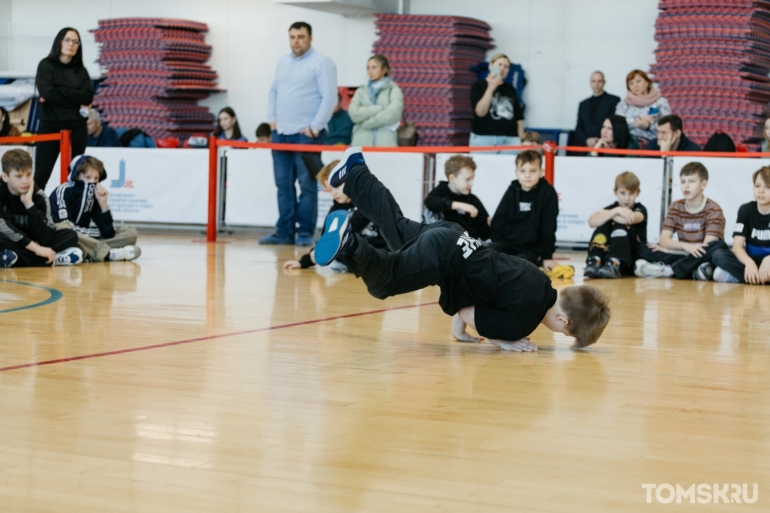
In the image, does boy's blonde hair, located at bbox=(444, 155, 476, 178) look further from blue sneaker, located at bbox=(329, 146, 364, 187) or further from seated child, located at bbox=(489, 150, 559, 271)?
blue sneaker, located at bbox=(329, 146, 364, 187)

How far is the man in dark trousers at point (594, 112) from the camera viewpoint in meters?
12.2

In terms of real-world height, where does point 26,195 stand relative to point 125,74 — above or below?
below

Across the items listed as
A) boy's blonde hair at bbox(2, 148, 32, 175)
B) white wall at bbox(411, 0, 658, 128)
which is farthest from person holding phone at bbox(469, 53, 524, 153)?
boy's blonde hair at bbox(2, 148, 32, 175)

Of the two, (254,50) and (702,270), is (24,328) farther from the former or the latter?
(254,50)

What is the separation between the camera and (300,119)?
11281mm

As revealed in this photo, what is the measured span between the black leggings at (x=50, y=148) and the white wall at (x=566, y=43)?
5.91 meters

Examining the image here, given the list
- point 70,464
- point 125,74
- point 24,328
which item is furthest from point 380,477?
point 125,74

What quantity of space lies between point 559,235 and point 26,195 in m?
5.56

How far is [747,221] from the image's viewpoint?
8219 mm

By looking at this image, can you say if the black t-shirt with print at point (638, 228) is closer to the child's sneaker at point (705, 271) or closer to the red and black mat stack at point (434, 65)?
the child's sneaker at point (705, 271)

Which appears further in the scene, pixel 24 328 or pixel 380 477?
pixel 24 328

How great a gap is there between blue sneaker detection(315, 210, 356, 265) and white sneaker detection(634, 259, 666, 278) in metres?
5.00

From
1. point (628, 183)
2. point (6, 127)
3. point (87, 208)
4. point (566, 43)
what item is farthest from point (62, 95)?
point (566, 43)

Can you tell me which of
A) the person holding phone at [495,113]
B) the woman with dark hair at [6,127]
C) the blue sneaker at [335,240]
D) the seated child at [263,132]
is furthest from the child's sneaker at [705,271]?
the woman with dark hair at [6,127]
